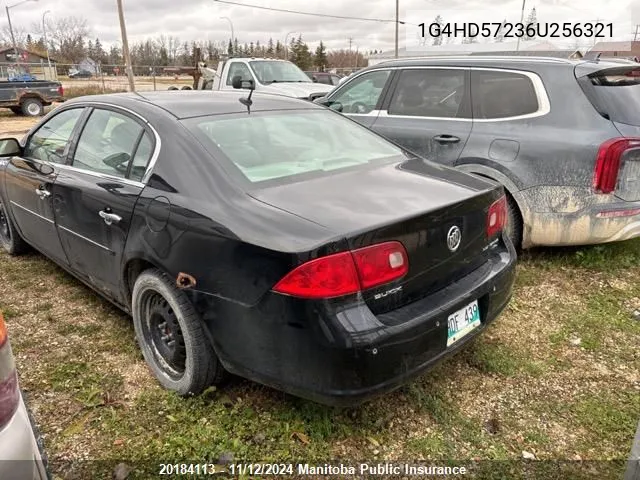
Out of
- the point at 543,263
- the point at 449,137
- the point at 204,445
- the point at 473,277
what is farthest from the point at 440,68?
the point at 204,445

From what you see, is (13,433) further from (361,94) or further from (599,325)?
(361,94)

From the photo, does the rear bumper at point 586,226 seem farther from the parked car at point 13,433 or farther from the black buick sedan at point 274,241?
the parked car at point 13,433

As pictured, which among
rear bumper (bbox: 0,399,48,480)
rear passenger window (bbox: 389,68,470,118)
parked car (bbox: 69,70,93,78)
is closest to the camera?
rear bumper (bbox: 0,399,48,480)

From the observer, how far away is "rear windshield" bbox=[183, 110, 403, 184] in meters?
2.54

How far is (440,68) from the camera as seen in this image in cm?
471

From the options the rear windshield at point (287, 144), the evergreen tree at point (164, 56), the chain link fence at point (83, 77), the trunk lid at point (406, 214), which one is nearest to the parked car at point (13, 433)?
the trunk lid at point (406, 214)

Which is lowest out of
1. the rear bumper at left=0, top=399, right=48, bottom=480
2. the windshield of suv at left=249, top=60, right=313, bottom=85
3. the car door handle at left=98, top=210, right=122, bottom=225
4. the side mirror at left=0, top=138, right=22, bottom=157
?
the rear bumper at left=0, top=399, right=48, bottom=480

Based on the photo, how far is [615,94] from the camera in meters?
3.84

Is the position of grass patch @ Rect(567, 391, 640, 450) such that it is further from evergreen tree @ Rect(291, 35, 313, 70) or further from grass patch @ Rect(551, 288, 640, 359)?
evergreen tree @ Rect(291, 35, 313, 70)

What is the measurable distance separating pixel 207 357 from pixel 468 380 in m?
1.42

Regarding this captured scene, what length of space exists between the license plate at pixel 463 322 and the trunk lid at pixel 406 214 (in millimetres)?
148

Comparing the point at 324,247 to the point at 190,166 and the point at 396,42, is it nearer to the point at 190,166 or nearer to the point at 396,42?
the point at 190,166

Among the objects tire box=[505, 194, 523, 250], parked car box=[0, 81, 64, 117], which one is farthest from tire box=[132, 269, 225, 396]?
parked car box=[0, 81, 64, 117]

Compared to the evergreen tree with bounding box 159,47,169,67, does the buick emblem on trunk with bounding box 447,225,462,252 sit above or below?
below
